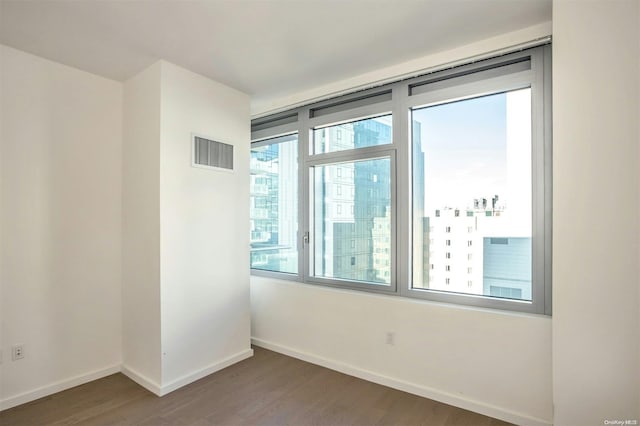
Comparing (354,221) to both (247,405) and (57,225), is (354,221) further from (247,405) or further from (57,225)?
(57,225)

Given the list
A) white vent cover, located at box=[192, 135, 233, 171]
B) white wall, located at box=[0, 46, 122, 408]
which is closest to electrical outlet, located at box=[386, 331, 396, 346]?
white vent cover, located at box=[192, 135, 233, 171]

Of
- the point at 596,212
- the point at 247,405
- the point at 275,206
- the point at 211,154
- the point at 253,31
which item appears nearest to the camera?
the point at 596,212

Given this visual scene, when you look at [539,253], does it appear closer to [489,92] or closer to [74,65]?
[489,92]

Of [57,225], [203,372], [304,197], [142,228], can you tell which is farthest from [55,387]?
[304,197]

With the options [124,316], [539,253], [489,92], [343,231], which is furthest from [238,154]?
[539,253]

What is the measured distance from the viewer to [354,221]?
343cm

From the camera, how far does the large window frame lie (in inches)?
95.2

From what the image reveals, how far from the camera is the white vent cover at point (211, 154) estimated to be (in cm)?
315

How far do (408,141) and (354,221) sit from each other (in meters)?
0.92

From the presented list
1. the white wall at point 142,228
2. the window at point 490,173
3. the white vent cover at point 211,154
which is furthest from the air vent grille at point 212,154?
the window at point 490,173

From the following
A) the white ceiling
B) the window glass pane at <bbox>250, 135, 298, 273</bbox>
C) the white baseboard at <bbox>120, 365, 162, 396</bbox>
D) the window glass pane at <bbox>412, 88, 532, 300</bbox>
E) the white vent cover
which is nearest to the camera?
the white ceiling

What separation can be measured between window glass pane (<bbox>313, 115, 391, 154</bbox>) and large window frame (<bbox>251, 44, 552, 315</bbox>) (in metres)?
0.06

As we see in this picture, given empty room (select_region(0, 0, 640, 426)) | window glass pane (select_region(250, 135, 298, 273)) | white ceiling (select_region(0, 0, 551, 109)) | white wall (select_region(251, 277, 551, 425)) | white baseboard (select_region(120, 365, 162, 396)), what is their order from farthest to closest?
window glass pane (select_region(250, 135, 298, 273))
white baseboard (select_region(120, 365, 162, 396))
white wall (select_region(251, 277, 551, 425))
white ceiling (select_region(0, 0, 551, 109))
empty room (select_region(0, 0, 640, 426))

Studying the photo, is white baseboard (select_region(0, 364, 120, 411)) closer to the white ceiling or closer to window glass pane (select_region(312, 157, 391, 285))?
window glass pane (select_region(312, 157, 391, 285))
